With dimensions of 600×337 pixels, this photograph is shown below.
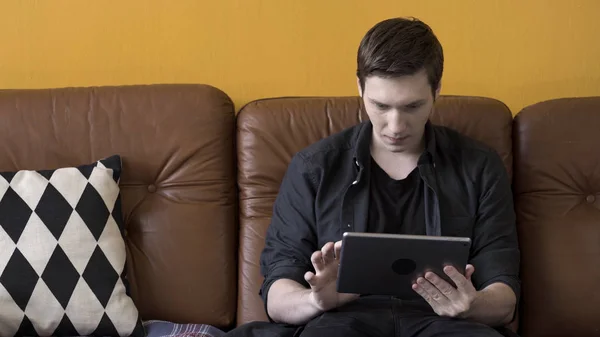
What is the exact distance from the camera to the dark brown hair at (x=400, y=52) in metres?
1.41

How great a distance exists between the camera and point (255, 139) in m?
1.79

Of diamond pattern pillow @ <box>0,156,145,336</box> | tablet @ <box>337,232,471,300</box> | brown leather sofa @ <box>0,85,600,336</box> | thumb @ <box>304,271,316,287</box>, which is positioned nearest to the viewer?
tablet @ <box>337,232,471,300</box>

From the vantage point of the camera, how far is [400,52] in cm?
141

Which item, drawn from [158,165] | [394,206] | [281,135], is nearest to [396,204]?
[394,206]

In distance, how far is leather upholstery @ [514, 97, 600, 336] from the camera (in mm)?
1661

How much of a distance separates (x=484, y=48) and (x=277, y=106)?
2.01 ft

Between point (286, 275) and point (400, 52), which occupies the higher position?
point (400, 52)

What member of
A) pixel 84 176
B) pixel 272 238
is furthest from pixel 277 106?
pixel 84 176

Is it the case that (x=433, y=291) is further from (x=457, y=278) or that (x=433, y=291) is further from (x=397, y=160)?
(x=397, y=160)

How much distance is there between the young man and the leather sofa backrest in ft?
0.43

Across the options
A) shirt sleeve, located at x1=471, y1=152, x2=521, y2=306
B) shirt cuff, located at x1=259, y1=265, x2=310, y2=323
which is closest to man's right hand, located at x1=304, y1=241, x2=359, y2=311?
shirt cuff, located at x1=259, y1=265, x2=310, y2=323

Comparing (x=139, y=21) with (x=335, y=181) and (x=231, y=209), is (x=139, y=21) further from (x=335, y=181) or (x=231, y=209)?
(x=335, y=181)

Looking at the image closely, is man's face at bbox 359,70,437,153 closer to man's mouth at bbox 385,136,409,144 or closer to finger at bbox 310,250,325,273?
man's mouth at bbox 385,136,409,144

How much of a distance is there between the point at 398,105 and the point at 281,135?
43 cm
